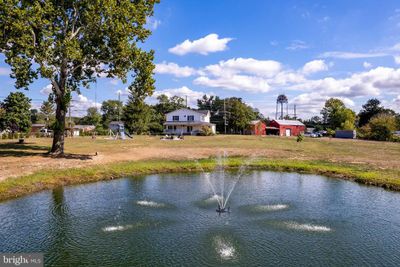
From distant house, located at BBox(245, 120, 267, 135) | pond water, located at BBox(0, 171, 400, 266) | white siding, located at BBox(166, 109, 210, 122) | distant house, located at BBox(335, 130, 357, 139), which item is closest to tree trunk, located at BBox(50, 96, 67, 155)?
pond water, located at BBox(0, 171, 400, 266)

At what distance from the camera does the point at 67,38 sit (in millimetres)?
31234

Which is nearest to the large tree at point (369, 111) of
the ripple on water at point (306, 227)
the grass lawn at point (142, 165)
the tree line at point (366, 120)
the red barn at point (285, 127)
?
the tree line at point (366, 120)

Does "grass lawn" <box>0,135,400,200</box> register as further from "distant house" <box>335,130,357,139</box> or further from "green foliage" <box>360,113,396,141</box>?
"distant house" <box>335,130,357,139</box>

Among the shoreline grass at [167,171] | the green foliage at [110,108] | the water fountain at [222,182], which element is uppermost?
the green foliage at [110,108]

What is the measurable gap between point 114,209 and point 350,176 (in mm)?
22119

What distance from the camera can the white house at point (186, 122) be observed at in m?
96.2

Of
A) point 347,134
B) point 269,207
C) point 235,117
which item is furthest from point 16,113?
point 347,134

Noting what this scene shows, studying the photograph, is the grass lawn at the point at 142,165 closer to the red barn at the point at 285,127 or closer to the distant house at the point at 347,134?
the distant house at the point at 347,134

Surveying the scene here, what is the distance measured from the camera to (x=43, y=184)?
2491cm

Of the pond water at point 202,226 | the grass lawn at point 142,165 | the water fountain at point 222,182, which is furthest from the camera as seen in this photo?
the grass lawn at point 142,165

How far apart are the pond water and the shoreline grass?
1.78m

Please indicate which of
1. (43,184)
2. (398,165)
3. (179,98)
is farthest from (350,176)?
(179,98)

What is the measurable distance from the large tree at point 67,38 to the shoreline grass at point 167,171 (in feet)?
31.0

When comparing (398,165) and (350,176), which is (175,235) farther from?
(398,165)
